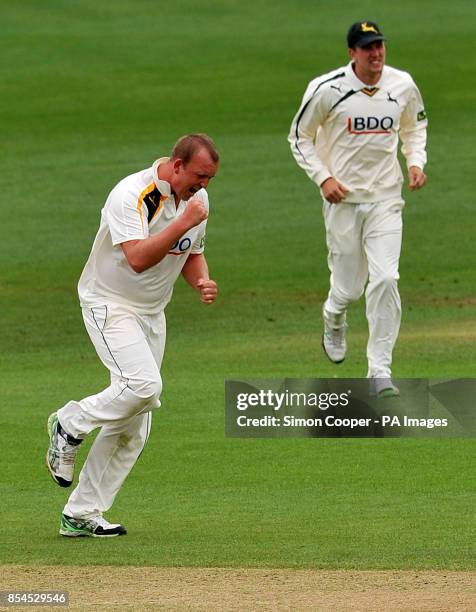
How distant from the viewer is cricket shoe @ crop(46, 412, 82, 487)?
9766 mm

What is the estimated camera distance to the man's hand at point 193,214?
30.2 ft

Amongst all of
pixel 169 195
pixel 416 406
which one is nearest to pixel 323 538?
pixel 169 195

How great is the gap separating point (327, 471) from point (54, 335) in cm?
755

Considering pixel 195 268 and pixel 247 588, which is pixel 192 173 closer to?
pixel 195 268

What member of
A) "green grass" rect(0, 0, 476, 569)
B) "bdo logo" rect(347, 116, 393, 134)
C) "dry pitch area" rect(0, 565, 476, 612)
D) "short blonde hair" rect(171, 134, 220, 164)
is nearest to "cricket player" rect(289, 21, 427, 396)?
"bdo logo" rect(347, 116, 393, 134)

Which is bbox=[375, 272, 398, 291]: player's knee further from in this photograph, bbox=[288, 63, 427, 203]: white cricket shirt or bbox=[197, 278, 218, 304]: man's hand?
bbox=[197, 278, 218, 304]: man's hand

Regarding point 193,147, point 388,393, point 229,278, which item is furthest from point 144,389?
point 229,278

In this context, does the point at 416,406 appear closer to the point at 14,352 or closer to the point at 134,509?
the point at 134,509

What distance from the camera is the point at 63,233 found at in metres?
25.3

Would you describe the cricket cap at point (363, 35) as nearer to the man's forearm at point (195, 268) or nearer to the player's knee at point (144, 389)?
the man's forearm at point (195, 268)

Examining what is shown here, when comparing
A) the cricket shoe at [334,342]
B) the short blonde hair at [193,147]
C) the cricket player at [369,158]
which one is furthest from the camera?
the cricket shoe at [334,342]

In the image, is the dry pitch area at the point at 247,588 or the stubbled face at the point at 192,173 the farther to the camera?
the stubbled face at the point at 192,173

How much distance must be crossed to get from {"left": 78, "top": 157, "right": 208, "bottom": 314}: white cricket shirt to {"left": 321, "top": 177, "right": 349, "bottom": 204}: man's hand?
4226 millimetres

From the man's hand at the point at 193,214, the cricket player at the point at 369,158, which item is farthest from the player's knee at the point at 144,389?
the cricket player at the point at 369,158
